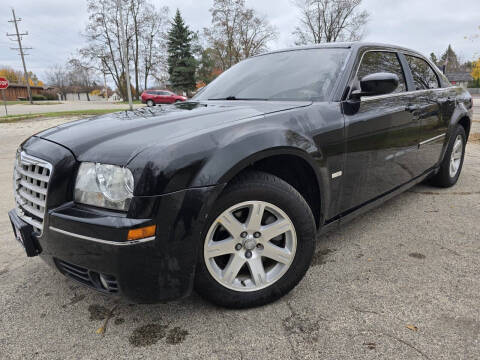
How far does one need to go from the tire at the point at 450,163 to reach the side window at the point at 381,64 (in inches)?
52.9

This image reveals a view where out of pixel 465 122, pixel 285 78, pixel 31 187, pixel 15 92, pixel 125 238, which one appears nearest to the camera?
pixel 125 238

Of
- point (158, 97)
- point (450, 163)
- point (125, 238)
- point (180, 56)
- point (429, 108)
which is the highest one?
point (180, 56)

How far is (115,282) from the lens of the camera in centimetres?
164

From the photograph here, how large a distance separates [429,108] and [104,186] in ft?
10.1

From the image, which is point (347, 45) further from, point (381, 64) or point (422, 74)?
point (422, 74)

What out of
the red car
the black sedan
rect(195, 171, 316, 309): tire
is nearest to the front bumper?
the black sedan

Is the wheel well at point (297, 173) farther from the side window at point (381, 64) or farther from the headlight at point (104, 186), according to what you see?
the side window at point (381, 64)

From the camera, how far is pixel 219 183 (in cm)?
168

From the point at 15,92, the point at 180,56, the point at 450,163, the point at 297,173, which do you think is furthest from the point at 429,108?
the point at 15,92

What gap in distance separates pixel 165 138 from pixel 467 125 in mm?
4275

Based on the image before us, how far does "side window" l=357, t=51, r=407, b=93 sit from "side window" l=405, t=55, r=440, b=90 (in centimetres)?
27

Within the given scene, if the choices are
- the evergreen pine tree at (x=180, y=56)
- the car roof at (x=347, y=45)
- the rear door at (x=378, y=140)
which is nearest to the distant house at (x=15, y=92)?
the evergreen pine tree at (x=180, y=56)

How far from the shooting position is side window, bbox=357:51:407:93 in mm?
2719

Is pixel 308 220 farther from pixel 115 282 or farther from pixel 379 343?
pixel 115 282
